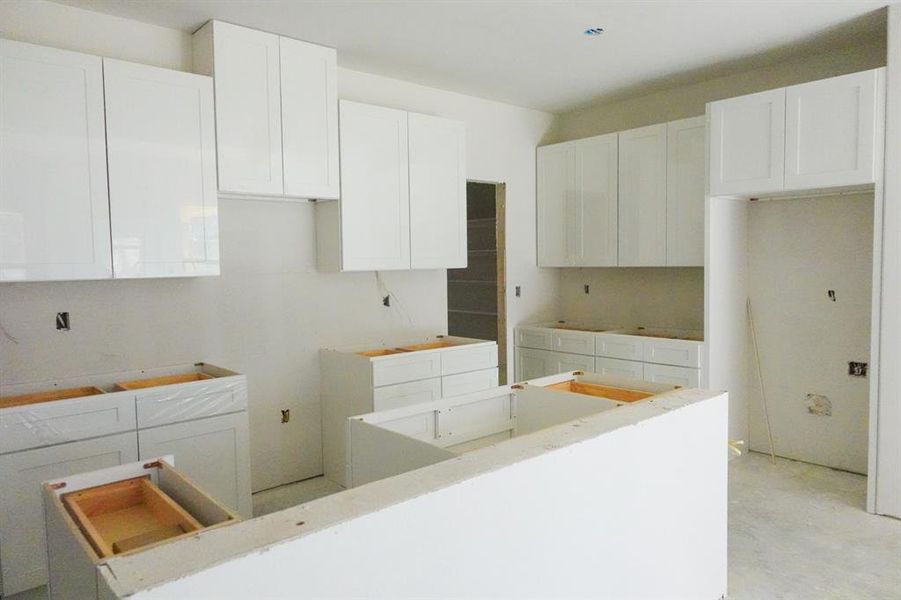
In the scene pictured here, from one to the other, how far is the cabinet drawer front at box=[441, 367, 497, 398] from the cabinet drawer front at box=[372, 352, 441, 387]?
117 mm

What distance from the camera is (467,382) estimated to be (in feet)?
14.3

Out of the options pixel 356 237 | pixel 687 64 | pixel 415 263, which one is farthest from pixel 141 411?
pixel 687 64

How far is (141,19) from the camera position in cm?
335

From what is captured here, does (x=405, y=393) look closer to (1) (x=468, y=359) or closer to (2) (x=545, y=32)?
(1) (x=468, y=359)

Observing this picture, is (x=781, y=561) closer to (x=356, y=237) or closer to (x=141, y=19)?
(x=356, y=237)

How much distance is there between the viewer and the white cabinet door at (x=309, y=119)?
3615 mm

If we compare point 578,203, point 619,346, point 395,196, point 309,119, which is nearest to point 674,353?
point 619,346

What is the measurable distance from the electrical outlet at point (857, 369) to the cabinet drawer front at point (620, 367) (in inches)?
52.1

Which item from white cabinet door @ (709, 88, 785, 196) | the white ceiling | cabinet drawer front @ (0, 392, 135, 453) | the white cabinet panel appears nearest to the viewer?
cabinet drawer front @ (0, 392, 135, 453)

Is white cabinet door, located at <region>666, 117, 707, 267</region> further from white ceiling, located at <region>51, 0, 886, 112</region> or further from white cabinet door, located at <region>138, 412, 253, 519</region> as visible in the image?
white cabinet door, located at <region>138, 412, 253, 519</region>

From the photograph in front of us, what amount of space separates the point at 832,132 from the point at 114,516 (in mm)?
3943

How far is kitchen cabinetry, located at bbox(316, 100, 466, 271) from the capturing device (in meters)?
3.95

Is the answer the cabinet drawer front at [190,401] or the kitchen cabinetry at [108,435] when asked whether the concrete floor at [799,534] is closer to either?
the kitchen cabinetry at [108,435]

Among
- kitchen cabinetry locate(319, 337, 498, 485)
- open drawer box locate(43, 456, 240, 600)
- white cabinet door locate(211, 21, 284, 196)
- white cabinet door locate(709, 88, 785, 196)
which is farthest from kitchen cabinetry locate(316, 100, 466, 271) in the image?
open drawer box locate(43, 456, 240, 600)
